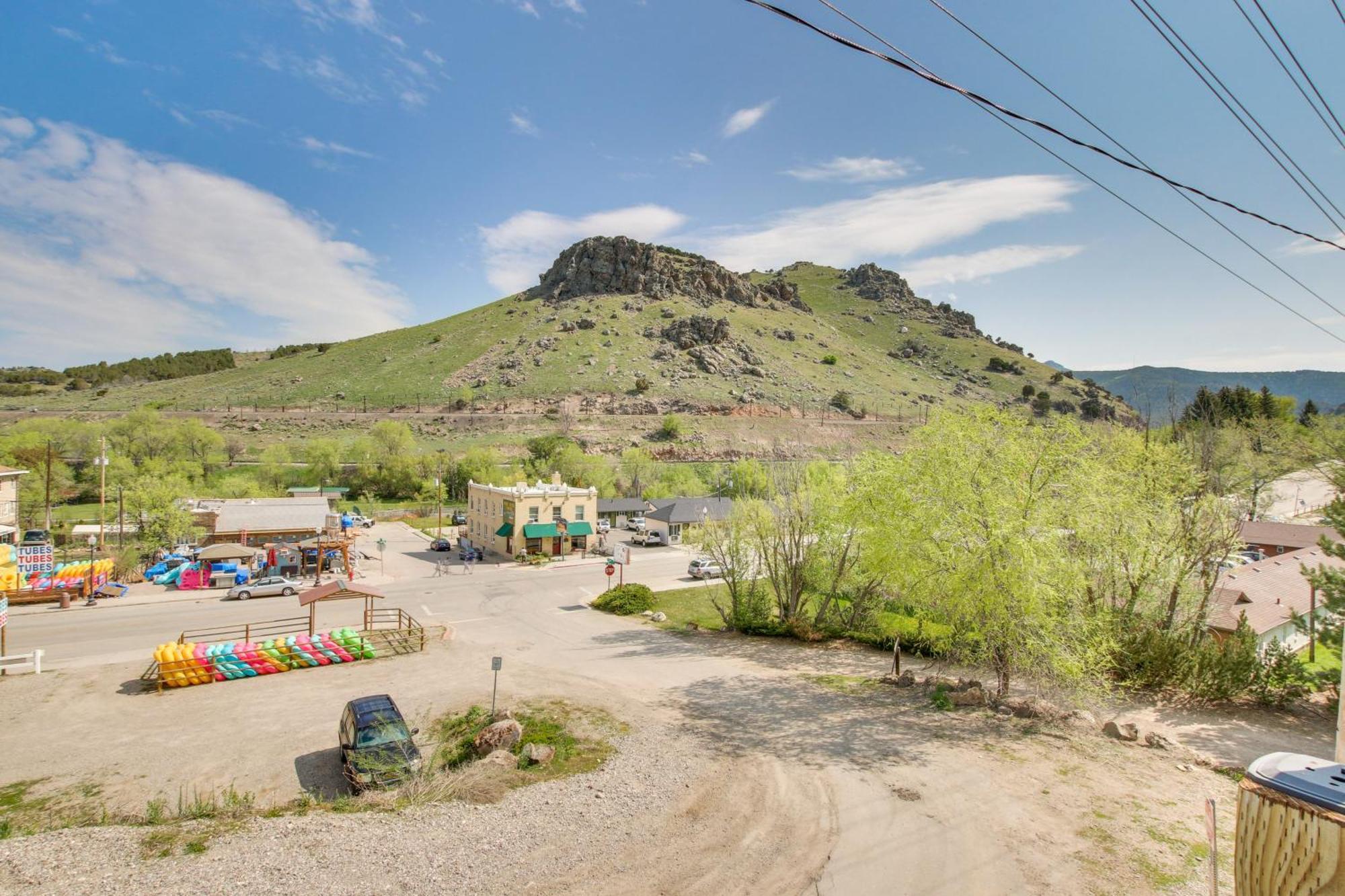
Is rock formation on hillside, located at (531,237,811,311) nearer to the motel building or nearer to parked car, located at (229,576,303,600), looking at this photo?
the motel building

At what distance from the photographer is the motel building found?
135ft

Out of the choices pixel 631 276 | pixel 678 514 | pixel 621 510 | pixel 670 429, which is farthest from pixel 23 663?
pixel 631 276

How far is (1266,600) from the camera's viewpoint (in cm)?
2402

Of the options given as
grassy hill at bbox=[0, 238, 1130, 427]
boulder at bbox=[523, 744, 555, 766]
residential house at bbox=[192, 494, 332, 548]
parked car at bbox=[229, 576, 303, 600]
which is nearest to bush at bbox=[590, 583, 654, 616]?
boulder at bbox=[523, 744, 555, 766]

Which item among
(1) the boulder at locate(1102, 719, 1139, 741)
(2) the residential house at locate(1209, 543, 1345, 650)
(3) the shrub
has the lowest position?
(1) the boulder at locate(1102, 719, 1139, 741)

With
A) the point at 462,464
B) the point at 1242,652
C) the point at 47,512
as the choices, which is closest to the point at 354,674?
the point at 1242,652

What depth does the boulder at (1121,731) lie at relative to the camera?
13.3 m

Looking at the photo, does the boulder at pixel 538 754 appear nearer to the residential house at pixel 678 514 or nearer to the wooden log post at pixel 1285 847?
the wooden log post at pixel 1285 847

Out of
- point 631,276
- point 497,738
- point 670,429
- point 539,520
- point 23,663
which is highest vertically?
point 631,276

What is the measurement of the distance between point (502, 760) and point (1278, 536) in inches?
2132

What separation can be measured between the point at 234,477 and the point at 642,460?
40.4 meters

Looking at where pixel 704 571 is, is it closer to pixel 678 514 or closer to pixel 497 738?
pixel 678 514

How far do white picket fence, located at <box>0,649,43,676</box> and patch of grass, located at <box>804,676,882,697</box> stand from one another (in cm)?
2349

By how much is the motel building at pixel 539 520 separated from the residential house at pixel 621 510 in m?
11.7
